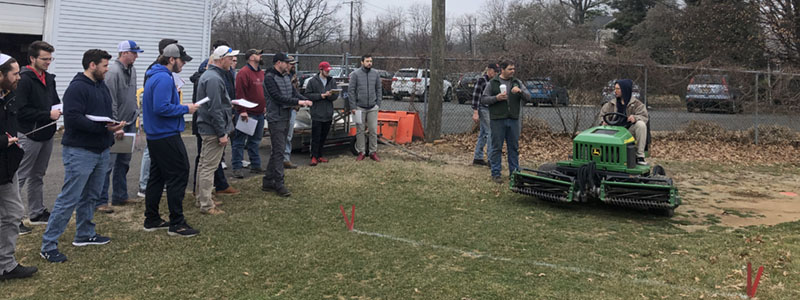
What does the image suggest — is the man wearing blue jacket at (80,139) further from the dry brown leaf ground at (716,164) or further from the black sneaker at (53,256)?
the dry brown leaf ground at (716,164)

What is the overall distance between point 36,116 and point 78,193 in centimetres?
80

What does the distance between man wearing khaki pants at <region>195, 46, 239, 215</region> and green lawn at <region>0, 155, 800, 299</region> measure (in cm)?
33

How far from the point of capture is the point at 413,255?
5020mm

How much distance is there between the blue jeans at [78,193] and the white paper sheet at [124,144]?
0.70 metres

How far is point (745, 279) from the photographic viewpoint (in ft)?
14.6

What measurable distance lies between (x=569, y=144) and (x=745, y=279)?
8.26 m

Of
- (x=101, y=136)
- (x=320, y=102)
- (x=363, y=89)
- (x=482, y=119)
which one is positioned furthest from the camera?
(x=482, y=119)

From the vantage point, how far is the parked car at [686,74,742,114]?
13.2 m

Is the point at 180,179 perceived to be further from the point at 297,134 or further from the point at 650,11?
the point at 650,11

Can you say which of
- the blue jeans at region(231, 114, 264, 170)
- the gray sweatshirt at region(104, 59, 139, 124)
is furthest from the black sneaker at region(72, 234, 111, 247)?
the blue jeans at region(231, 114, 264, 170)

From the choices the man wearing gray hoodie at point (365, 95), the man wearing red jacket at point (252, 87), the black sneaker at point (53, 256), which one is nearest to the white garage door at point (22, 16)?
the man wearing gray hoodie at point (365, 95)

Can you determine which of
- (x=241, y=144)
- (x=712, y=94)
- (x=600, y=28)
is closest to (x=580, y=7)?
(x=600, y=28)

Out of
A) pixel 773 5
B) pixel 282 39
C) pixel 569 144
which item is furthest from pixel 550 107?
pixel 282 39

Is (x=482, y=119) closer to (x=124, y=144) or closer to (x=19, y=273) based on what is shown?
(x=124, y=144)
